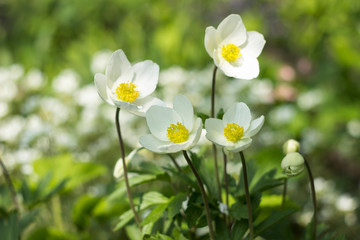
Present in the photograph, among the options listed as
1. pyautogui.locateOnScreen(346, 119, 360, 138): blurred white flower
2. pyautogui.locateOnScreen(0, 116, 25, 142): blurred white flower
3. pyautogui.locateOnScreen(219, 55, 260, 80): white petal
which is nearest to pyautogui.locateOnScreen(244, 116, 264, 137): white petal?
pyautogui.locateOnScreen(219, 55, 260, 80): white petal

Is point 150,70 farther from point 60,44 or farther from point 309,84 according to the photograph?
point 60,44

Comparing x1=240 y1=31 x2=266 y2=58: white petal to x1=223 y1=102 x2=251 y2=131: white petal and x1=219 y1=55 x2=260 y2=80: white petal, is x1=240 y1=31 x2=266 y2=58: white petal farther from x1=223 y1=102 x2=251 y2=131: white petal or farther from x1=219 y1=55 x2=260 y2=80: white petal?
x1=223 y1=102 x2=251 y2=131: white petal

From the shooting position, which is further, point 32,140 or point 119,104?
point 32,140

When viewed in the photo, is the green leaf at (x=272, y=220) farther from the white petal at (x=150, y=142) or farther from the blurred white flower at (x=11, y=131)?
the blurred white flower at (x=11, y=131)

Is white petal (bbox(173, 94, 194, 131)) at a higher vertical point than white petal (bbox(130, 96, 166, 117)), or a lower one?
higher

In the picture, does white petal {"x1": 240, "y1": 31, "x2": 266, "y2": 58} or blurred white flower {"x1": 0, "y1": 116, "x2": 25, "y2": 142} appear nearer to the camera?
white petal {"x1": 240, "y1": 31, "x2": 266, "y2": 58}

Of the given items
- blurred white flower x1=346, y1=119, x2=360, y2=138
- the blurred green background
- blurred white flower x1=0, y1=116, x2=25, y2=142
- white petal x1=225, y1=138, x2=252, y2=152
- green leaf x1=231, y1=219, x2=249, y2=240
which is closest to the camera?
white petal x1=225, y1=138, x2=252, y2=152

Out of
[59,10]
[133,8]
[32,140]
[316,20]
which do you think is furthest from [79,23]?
[32,140]
